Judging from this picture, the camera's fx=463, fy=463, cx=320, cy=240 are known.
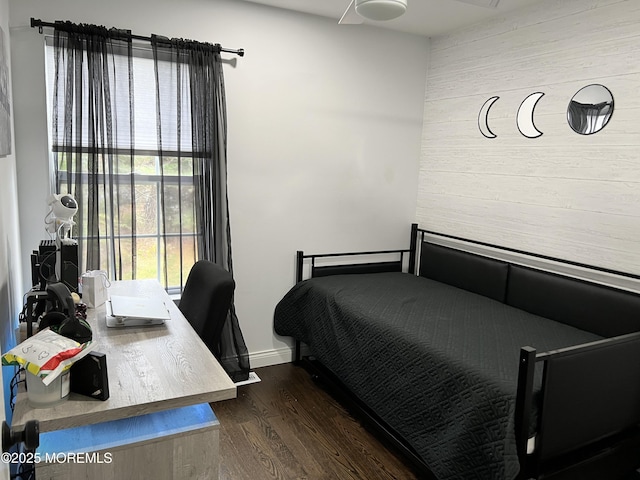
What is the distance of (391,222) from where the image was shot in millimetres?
3771

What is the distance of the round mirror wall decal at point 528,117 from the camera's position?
287 centimetres

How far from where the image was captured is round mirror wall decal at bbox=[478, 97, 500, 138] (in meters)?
3.18

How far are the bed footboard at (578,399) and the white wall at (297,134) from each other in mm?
2003

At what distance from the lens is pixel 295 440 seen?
252cm

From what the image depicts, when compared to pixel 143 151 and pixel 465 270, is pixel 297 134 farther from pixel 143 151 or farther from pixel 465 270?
pixel 465 270

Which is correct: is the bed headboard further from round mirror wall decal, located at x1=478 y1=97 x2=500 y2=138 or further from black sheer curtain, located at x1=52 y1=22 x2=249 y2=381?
black sheer curtain, located at x1=52 y1=22 x2=249 y2=381

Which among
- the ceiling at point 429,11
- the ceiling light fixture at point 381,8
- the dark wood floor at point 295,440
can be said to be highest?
the ceiling at point 429,11

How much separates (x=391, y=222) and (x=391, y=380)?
1.67 metres

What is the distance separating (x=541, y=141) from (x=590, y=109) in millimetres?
331

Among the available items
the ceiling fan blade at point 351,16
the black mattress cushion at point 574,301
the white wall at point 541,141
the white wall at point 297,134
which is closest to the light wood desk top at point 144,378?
the white wall at point 297,134

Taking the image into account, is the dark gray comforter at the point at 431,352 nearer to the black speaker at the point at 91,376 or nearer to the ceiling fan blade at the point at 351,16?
the black speaker at the point at 91,376

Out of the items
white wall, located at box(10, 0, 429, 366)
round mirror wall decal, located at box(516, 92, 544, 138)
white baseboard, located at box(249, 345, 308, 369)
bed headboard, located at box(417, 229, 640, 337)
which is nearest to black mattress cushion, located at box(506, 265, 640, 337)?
bed headboard, located at box(417, 229, 640, 337)

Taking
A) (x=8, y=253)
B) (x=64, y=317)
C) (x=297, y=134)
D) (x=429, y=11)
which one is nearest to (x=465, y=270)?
(x=297, y=134)

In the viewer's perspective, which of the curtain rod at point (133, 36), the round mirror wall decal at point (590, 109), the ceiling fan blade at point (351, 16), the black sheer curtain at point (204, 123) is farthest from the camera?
the black sheer curtain at point (204, 123)
